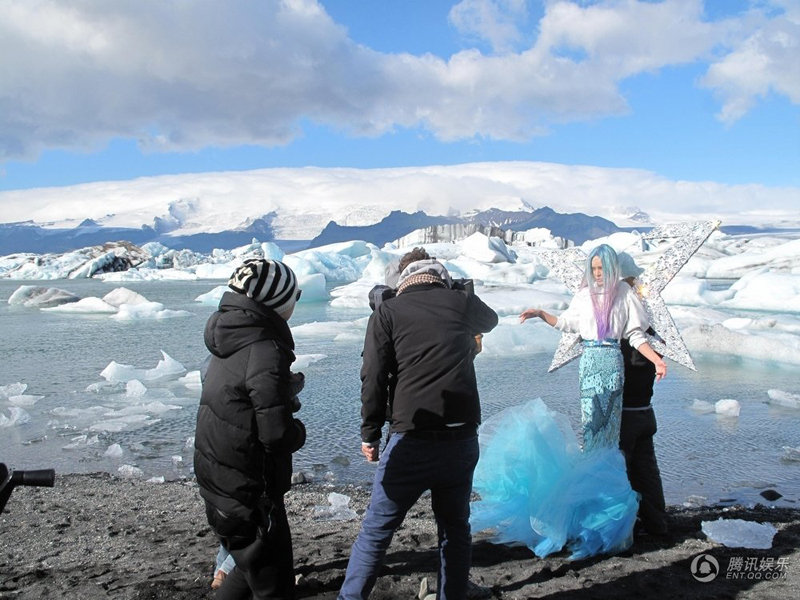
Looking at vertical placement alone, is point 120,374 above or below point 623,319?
below

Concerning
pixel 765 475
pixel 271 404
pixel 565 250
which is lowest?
pixel 765 475

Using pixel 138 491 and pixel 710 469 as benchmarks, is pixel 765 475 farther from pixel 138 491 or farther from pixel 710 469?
pixel 138 491

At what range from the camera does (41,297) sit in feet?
72.8

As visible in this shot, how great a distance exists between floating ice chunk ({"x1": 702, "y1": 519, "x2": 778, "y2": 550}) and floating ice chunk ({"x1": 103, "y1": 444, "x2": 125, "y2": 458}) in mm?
3895

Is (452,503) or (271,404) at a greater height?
(271,404)

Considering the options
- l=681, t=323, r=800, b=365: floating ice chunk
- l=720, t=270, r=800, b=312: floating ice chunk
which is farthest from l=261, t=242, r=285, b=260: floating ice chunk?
l=681, t=323, r=800, b=365: floating ice chunk

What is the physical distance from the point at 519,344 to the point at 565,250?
21.9 feet

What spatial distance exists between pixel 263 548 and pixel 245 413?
413 millimetres

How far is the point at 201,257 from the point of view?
58.8 meters

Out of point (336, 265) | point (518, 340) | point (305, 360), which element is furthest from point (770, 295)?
point (336, 265)

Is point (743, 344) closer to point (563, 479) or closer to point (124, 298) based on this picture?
point (563, 479)

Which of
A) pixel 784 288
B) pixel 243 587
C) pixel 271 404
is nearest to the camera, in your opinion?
pixel 271 404

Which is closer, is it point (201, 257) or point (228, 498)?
point (228, 498)

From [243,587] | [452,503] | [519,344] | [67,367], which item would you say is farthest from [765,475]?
[67,367]
